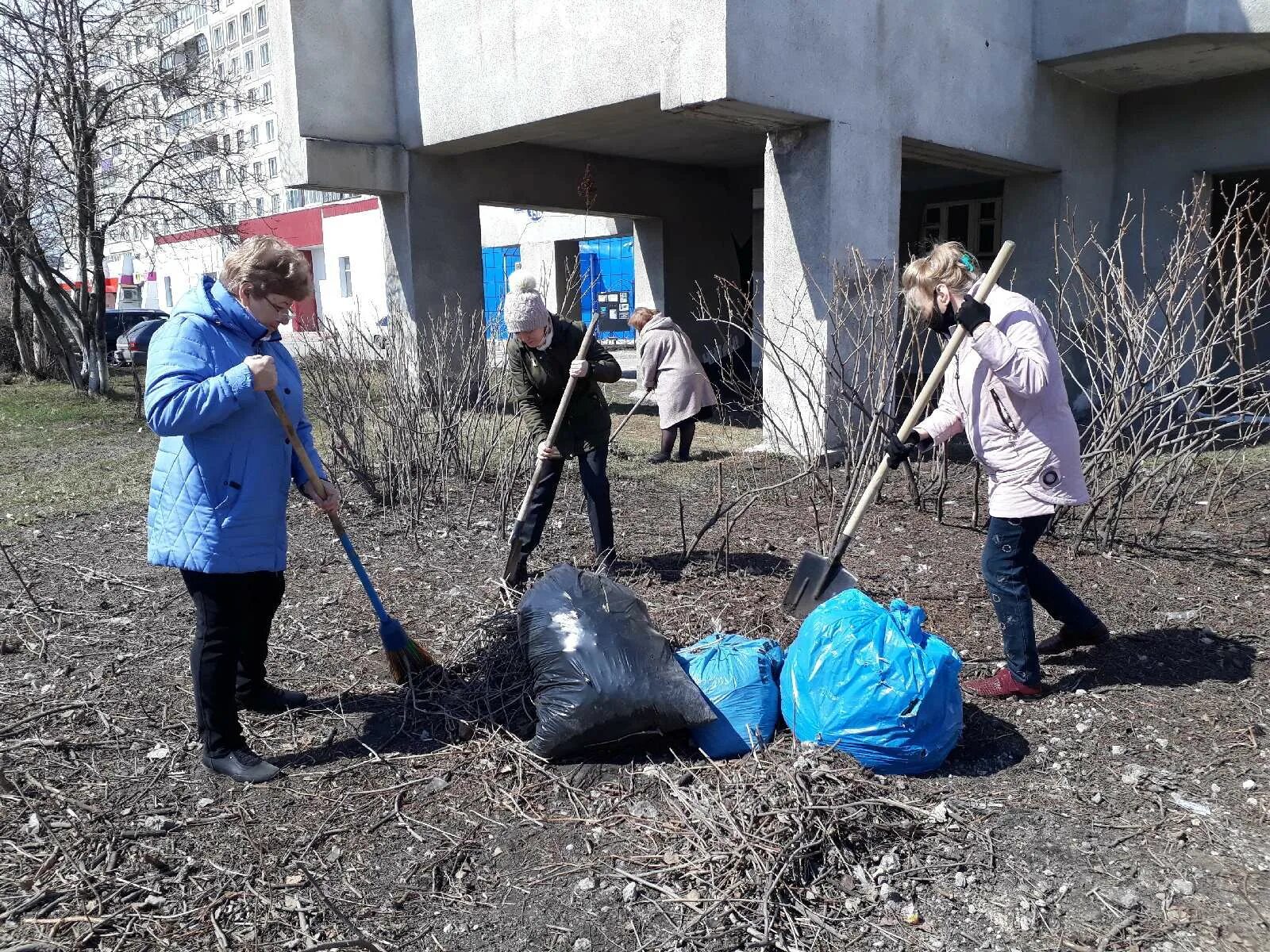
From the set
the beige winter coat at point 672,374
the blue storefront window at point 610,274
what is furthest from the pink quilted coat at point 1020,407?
the blue storefront window at point 610,274

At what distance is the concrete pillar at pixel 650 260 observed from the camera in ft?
43.2

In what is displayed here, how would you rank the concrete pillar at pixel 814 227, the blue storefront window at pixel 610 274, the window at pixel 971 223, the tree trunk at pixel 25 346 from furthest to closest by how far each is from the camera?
the blue storefront window at pixel 610 274
the tree trunk at pixel 25 346
the window at pixel 971 223
the concrete pillar at pixel 814 227

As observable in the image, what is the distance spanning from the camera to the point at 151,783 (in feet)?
8.72

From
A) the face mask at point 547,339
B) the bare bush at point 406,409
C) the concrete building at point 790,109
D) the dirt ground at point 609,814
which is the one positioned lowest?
the dirt ground at point 609,814

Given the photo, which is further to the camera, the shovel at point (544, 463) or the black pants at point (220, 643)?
the shovel at point (544, 463)

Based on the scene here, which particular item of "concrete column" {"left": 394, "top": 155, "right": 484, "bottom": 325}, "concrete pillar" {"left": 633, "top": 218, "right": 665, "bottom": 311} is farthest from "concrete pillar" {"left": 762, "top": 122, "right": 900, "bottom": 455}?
"concrete pillar" {"left": 633, "top": 218, "right": 665, "bottom": 311}

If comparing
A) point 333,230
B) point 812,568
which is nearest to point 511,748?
point 812,568

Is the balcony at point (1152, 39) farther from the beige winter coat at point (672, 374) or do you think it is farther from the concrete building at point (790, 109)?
the beige winter coat at point (672, 374)

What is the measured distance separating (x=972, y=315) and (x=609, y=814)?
1.78 m

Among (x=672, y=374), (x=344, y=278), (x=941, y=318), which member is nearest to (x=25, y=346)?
(x=672, y=374)

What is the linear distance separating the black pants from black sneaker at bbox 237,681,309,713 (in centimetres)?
Result: 27

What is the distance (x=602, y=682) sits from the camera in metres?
2.57

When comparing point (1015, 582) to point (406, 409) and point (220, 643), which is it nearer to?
point (220, 643)

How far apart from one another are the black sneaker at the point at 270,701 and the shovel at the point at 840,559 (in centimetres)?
181
